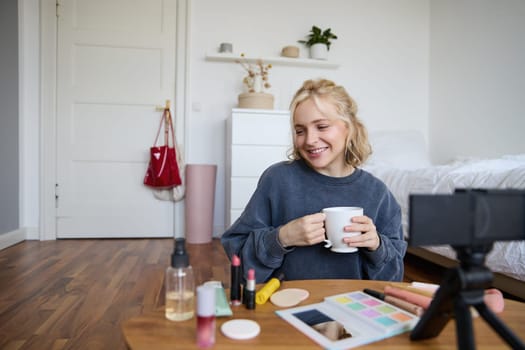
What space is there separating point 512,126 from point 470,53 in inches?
29.7

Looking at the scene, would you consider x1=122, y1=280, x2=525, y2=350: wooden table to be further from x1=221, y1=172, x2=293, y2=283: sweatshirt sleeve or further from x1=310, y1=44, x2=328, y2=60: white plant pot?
x1=310, y1=44, x2=328, y2=60: white plant pot

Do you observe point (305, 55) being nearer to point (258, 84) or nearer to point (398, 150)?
point (258, 84)

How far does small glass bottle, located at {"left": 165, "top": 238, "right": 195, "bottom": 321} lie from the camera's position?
502 millimetres

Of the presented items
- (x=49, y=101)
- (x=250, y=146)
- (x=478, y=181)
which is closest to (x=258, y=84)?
(x=250, y=146)

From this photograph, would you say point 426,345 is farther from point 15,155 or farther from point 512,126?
point 15,155

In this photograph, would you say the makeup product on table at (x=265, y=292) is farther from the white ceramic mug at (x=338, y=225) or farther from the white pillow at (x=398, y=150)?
the white pillow at (x=398, y=150)

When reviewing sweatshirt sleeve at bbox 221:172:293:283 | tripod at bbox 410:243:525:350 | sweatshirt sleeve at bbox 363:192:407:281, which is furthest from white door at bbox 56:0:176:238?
tripod at bbox 410:243:525:350

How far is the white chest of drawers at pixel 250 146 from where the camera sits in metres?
2.73

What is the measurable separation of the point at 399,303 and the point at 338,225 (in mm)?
170

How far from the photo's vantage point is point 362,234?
69cm

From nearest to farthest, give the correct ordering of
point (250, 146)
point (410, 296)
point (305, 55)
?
point (410, 296) → point (250, 146) → point (305, 55)

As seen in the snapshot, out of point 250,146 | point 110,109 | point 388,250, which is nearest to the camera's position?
point 388,250

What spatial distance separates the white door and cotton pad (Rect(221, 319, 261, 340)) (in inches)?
107

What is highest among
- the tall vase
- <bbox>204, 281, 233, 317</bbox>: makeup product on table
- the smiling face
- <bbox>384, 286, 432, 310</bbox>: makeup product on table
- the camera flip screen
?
the tall vase
